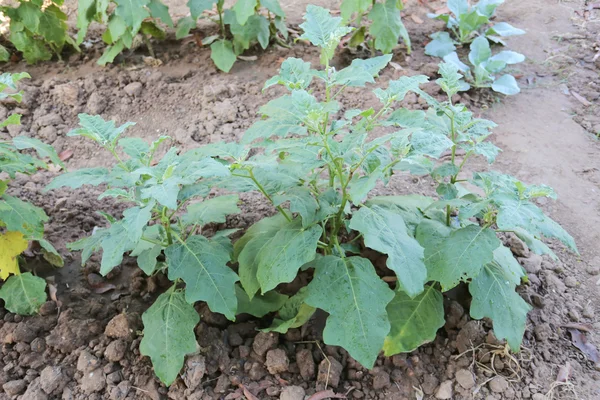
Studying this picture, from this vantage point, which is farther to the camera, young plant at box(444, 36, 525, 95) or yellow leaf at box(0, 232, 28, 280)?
young plant at box(444, 36, 525, 95)

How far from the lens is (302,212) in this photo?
2.37 m

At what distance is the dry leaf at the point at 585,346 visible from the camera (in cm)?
274

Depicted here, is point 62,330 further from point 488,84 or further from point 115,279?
point 488,84

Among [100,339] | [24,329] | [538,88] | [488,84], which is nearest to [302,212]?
[100,339]

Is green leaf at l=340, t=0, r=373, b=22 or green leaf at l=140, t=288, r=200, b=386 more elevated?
green leaf at l=340, t=0, r=373, b=22

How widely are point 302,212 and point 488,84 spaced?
121 inches

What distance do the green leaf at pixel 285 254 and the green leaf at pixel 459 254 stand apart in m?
0.53

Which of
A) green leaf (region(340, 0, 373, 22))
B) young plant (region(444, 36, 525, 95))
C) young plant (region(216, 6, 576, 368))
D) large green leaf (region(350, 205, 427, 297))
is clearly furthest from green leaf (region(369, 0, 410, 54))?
large green leaf (region(350, 205, 427, 297))

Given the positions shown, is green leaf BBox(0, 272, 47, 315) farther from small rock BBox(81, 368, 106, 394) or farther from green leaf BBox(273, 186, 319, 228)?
green leaf BBox(273, 186, 319, 228)

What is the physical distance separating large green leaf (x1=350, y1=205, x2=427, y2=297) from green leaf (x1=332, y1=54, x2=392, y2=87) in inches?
21.9

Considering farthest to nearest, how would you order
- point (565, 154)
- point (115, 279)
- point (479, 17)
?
point (479, 17), point (565, 154), point (115, 279)

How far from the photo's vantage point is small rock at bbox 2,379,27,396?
255 cm

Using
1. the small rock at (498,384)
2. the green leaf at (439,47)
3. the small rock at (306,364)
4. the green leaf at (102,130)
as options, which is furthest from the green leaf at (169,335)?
the green leaf at (439,47)

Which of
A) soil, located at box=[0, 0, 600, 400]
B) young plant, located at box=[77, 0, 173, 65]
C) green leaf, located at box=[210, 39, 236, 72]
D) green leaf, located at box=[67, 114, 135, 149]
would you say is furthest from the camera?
green leaf, located at box=[210, 39, 236, 72]
